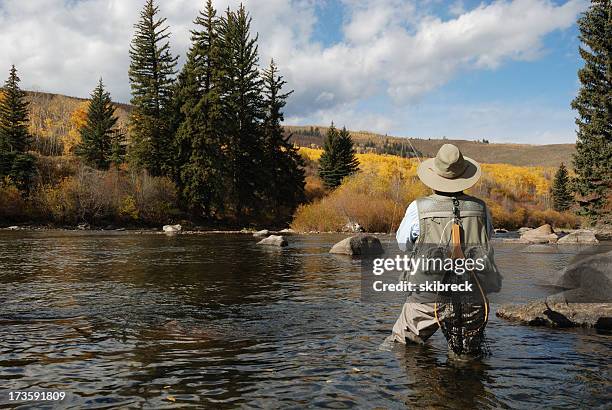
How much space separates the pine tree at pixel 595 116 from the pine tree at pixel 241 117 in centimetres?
2933

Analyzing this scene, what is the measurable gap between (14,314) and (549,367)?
811 centimetres

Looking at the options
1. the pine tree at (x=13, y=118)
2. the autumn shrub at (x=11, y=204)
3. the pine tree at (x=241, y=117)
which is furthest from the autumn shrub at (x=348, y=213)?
the pine tree at (x=13, y=118)

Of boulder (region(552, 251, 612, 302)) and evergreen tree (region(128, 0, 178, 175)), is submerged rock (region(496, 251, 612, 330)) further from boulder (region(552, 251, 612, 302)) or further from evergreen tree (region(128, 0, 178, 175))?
evergreen tree (region(128, 0, 178, 175))

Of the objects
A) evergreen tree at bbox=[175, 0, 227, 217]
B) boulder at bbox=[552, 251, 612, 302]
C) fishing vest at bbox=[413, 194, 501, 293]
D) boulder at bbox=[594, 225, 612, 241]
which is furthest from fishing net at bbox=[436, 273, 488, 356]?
evergreen tree at bbox=[175, 0, 227, 217]

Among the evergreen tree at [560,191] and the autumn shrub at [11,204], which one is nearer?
the autumn shrub at [11,204]

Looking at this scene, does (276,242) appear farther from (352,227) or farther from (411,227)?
(411,227)

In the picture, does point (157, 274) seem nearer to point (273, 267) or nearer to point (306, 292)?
point (273, 267)

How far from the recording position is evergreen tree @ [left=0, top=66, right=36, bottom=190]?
1865 inches

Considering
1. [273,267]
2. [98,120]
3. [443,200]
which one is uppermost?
[98,120]

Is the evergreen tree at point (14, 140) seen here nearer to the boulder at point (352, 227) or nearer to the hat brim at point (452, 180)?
the boulder at point (352, 227)

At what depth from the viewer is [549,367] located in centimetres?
581

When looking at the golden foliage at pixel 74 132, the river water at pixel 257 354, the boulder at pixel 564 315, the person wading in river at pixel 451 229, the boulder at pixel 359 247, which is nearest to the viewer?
the river water at pixel 257 354

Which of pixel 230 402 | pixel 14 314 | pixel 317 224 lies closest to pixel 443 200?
pixel 230 402

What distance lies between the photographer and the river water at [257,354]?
16.0 ft
